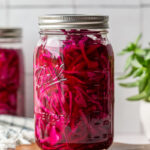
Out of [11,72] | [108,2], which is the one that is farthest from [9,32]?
[108,2]

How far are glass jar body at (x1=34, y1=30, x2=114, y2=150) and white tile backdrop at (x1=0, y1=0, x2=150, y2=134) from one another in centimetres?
58

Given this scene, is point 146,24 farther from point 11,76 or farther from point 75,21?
point 75,21

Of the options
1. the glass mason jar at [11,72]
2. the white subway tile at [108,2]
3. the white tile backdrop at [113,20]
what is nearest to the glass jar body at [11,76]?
the glass mason jar at [11,72]

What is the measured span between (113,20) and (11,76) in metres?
0.44

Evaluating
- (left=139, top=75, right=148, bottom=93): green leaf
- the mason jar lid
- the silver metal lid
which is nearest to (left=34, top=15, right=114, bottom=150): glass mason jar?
the silver metal lid

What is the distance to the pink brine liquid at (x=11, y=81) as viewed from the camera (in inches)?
48.1

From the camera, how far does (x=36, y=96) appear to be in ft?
2.64

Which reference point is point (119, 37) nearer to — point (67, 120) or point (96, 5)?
point (96, 5)

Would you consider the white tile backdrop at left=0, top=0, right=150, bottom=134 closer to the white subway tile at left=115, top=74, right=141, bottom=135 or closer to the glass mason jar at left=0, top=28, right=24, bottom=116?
the white subway tile at left=115, top=74, right=141, bottom=135

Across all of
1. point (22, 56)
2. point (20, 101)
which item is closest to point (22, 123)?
point (20, 101)

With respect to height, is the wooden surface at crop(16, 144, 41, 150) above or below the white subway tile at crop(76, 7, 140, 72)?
below

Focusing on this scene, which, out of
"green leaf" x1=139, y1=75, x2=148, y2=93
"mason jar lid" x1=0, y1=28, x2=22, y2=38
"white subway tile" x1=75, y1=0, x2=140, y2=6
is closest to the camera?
"green leaf" x1=139, y1=75, x2=148, y2=93

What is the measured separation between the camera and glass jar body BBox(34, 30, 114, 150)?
0.74 m

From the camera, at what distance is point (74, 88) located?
739 millimetres
